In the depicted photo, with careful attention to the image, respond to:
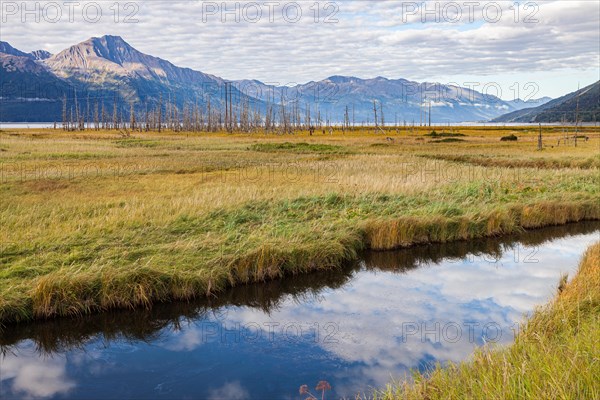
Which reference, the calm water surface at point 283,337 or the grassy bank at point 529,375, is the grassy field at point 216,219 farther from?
the grassy bank at point 529,375

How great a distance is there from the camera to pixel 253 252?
53.2 feet

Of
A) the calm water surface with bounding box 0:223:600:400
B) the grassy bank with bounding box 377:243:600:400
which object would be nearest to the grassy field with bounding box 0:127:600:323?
the calm water surface with bounding box 0:223:600:400

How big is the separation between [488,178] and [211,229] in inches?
760

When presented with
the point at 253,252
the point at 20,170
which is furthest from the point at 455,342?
the point at 20,170

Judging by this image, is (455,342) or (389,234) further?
(389,234)

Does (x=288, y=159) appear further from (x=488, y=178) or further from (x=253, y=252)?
(x=253, y=252)

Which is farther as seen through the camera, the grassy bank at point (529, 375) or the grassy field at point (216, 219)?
the grassy field at point (216, 219)

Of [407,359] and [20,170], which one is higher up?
[20,170]

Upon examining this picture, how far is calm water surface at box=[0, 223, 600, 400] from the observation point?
998 cm

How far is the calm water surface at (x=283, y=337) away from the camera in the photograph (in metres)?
9.98

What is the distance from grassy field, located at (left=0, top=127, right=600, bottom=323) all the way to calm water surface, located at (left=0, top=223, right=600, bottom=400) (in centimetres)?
74

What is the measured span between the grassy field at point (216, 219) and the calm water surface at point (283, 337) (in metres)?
0.74

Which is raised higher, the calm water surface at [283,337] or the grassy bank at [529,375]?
the grassy bank at [529,375]

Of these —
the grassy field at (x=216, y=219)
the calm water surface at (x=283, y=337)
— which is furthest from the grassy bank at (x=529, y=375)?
the grassy field at (x=216, y=219)
